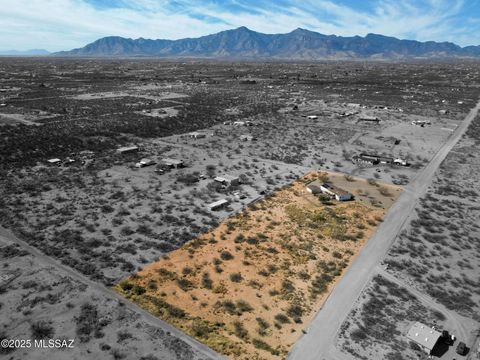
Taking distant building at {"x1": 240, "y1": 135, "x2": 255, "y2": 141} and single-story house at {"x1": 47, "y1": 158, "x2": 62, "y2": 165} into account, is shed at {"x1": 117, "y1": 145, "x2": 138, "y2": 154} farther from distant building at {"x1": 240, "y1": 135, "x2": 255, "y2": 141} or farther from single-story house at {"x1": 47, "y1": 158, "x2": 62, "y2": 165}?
distant building at {"x1": 240, "y1": 135, "x2": 255, "y2": 141}

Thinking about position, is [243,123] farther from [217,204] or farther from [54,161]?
[217,204]

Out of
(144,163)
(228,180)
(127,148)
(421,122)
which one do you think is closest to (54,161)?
(127,148)

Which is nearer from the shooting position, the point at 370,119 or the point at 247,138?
the point at 247,138

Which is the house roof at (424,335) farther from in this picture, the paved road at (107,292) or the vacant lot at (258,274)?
the paved road at (107,292)

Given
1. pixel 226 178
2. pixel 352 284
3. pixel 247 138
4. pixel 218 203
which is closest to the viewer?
pixel 352 284

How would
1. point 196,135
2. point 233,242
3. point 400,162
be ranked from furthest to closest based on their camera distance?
point 196,135 → point 400,162 → point 233,242

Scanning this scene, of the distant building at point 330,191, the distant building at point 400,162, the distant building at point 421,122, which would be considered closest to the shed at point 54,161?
the distant building at point 330,191
